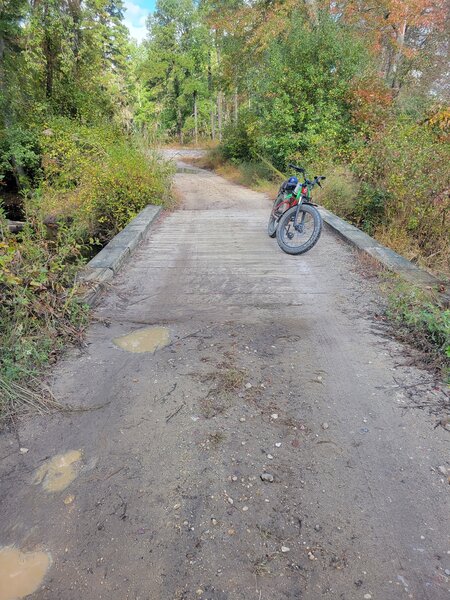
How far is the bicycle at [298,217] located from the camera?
236 inches

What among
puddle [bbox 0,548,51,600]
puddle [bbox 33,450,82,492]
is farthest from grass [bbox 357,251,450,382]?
puddle [bbox 0,548,51,600]

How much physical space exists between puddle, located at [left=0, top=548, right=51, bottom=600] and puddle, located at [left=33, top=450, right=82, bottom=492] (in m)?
0.36

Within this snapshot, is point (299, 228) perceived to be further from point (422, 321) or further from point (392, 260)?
point (422, 321)

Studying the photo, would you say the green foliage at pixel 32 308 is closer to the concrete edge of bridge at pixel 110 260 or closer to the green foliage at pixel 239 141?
the concrete edge of bridge at pixel 110 260

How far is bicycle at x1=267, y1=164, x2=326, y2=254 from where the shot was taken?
6004mm

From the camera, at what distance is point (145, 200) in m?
9.49

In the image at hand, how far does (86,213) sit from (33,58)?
332 inches

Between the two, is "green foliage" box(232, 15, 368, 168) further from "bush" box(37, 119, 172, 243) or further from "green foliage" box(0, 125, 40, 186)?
"green foliage" box(0, 125, 40, 186)

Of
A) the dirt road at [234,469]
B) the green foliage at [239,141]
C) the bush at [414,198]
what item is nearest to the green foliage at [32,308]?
the dirt road at [234,469]

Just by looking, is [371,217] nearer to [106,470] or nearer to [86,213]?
[86,213]

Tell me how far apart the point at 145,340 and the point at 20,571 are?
212cm

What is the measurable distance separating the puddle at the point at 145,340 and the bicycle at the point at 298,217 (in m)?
3.10

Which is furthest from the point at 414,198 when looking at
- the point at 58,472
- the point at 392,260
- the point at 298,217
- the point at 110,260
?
the point at 58,472

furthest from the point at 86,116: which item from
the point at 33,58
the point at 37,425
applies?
the point at 37,425
